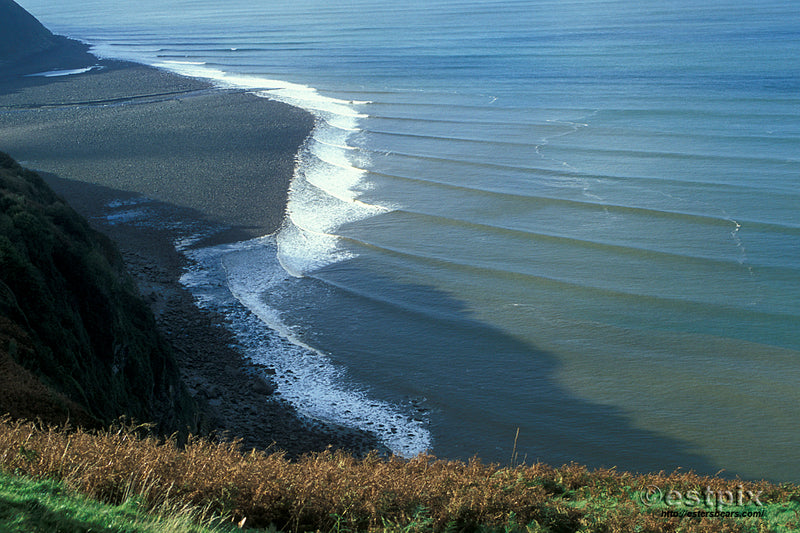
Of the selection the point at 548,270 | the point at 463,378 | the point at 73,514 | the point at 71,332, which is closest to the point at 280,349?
the point at 463,378

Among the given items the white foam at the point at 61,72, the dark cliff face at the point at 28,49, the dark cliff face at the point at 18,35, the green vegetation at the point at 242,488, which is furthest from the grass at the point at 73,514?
the dark cliff face at the point at 18,35

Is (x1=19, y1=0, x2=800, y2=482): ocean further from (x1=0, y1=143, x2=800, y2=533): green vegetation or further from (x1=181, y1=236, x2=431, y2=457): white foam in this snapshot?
(x1=0, y1=143, x2=800, y2=533): green vegetation

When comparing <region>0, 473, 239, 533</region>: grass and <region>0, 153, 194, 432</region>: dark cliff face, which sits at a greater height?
<region>0, 473, 239, 533</region>: grass

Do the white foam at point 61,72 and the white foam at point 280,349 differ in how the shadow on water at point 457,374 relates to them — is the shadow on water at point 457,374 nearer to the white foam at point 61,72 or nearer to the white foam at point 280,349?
the white foam at point 280,349

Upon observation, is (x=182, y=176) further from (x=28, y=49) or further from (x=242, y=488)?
(x=28, y=49)

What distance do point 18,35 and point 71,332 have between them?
64586 mm

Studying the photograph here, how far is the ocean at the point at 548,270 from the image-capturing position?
12609 mm

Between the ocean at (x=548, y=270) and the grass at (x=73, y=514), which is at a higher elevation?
the grass at (x=73, y=514)

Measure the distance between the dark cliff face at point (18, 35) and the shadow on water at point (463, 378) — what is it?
55.8m

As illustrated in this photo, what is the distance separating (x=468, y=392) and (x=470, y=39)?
201ft

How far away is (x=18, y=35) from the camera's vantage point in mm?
62094

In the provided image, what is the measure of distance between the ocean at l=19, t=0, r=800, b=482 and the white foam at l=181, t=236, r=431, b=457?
0.20 ft

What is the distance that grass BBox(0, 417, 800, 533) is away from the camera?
538 centimetres

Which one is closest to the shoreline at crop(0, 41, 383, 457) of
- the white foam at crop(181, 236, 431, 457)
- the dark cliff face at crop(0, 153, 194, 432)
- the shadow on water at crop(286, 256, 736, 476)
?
the white foam at crop(181, 236, 431, 457)
